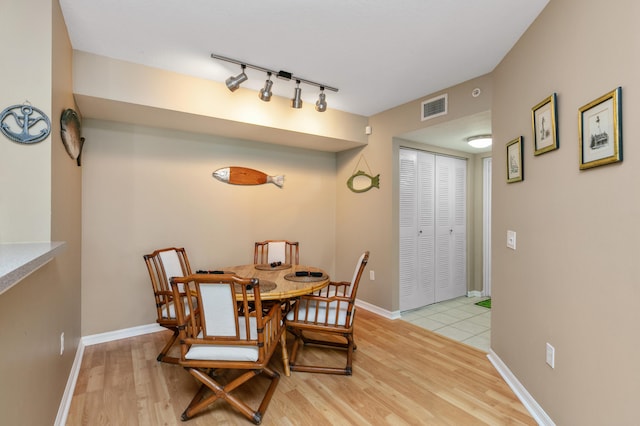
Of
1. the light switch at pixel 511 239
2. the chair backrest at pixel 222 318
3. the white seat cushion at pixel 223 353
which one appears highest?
the light switch at pixel 511 239

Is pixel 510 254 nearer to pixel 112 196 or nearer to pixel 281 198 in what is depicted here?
pixel 281 198

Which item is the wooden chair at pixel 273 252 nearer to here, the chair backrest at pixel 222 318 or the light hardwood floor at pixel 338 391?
the light hardwood floor at pixel 338 391

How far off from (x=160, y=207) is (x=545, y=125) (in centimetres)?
339

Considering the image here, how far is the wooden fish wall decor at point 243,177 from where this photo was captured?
11.7ft

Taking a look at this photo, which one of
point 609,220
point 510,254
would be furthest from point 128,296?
point 609,220

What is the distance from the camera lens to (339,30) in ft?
6.94

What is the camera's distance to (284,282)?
2.53 m

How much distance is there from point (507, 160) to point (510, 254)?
2.37 feet

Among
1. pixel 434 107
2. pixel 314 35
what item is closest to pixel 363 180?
pixel 434 107

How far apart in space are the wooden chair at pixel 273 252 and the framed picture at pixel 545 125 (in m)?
2.58

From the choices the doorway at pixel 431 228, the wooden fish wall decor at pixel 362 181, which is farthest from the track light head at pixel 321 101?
the doorway at pixel 431 228

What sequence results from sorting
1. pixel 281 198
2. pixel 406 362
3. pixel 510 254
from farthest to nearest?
pixel 281 198 → pixel 406 362 → pixel 510 254

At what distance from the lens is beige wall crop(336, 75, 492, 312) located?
3.64 m

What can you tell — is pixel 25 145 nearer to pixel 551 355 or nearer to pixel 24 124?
pixel 24 124
